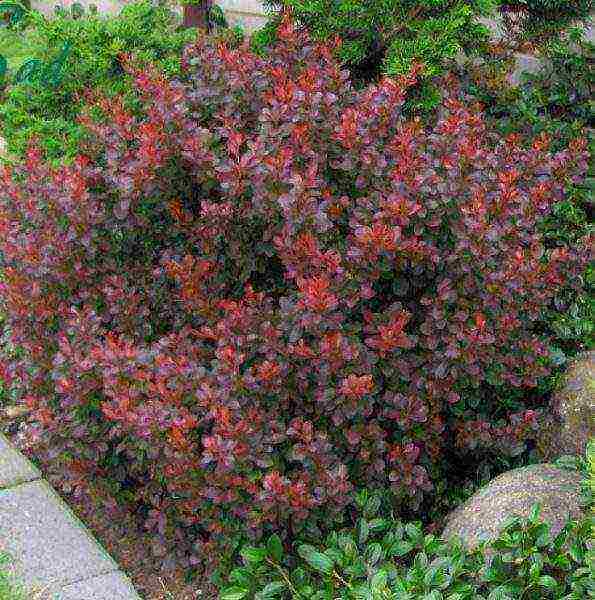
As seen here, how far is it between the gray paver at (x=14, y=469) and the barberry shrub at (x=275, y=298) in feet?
1.03

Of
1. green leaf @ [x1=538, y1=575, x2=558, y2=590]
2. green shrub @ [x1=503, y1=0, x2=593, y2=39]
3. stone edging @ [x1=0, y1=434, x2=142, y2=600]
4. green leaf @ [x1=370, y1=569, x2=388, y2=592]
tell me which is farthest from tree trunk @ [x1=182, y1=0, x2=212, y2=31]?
green leaf @ [x1=538, y1=575, x2=558, y2=590]

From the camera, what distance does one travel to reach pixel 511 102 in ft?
Answer: 16.1

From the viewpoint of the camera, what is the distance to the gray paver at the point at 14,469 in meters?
3.59

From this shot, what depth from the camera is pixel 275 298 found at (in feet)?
11.0

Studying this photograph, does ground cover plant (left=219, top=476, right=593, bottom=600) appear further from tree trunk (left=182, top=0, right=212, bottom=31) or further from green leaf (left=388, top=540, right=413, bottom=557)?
tree trunk (left=182, top=0, right=212, bottom=31)

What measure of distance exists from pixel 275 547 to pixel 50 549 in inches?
30.8

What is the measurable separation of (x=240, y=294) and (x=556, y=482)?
3.93 ft

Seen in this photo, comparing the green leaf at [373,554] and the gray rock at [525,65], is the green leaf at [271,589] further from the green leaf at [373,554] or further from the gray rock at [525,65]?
the gray rock at [525,65]

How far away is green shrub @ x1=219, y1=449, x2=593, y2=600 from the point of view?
2613 millimetres

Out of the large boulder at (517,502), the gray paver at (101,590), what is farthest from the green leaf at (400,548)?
the gray paver at (101,590)

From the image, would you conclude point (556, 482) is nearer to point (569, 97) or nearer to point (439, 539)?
point (439, 539)

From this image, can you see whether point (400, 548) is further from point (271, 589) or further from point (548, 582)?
point (548, 582)

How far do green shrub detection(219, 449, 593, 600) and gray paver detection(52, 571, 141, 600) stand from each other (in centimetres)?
30

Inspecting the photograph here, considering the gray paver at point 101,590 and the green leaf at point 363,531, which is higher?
the green leaf at point 363,531
